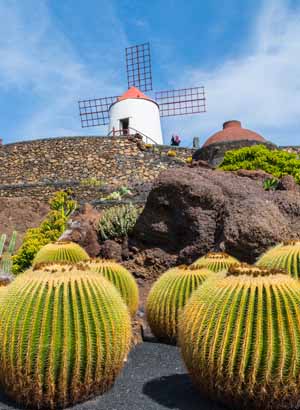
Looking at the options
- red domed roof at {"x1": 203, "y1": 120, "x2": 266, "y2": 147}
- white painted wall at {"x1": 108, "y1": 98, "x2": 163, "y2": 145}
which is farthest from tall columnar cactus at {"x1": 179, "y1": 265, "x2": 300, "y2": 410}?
white painted wall at {"x1": 108, "y1": 98, "x2": 163, "y2": 145}

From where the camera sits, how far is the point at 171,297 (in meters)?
5.29

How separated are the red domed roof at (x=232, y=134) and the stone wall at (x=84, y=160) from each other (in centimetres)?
186

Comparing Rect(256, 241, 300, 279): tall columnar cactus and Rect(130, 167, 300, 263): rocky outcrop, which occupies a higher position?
Rect(130, 167, 300, 263): rocky outcrop

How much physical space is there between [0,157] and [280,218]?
22.5 m

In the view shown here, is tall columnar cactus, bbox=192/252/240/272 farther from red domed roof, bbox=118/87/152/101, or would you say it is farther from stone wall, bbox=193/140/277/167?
red domed roof, bbox=118/87/152/101

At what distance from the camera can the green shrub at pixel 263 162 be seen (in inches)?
656

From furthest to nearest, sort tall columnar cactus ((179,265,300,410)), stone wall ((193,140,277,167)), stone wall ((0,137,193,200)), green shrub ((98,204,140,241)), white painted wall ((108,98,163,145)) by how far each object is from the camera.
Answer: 1. white painted wall ((108,98,163,145))
2. stone wall ((0,137,193,200))
3. stone wall ((193,140,277,167))
4. green shrub ((98,204,140,241))
5. tall columnar cactus ((179,265,300,410))

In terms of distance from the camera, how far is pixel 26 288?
12.6 feet

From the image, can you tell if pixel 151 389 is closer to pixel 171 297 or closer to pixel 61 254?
pixel 171 297

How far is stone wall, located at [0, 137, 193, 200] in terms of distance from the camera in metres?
26.6

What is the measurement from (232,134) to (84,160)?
7.79 meters

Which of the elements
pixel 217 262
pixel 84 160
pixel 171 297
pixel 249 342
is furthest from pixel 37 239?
pixel 84 160

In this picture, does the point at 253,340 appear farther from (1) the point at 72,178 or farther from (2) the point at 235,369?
(1) the point at 72,178

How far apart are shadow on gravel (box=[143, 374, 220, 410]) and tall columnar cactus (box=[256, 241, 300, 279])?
5.10 feet
